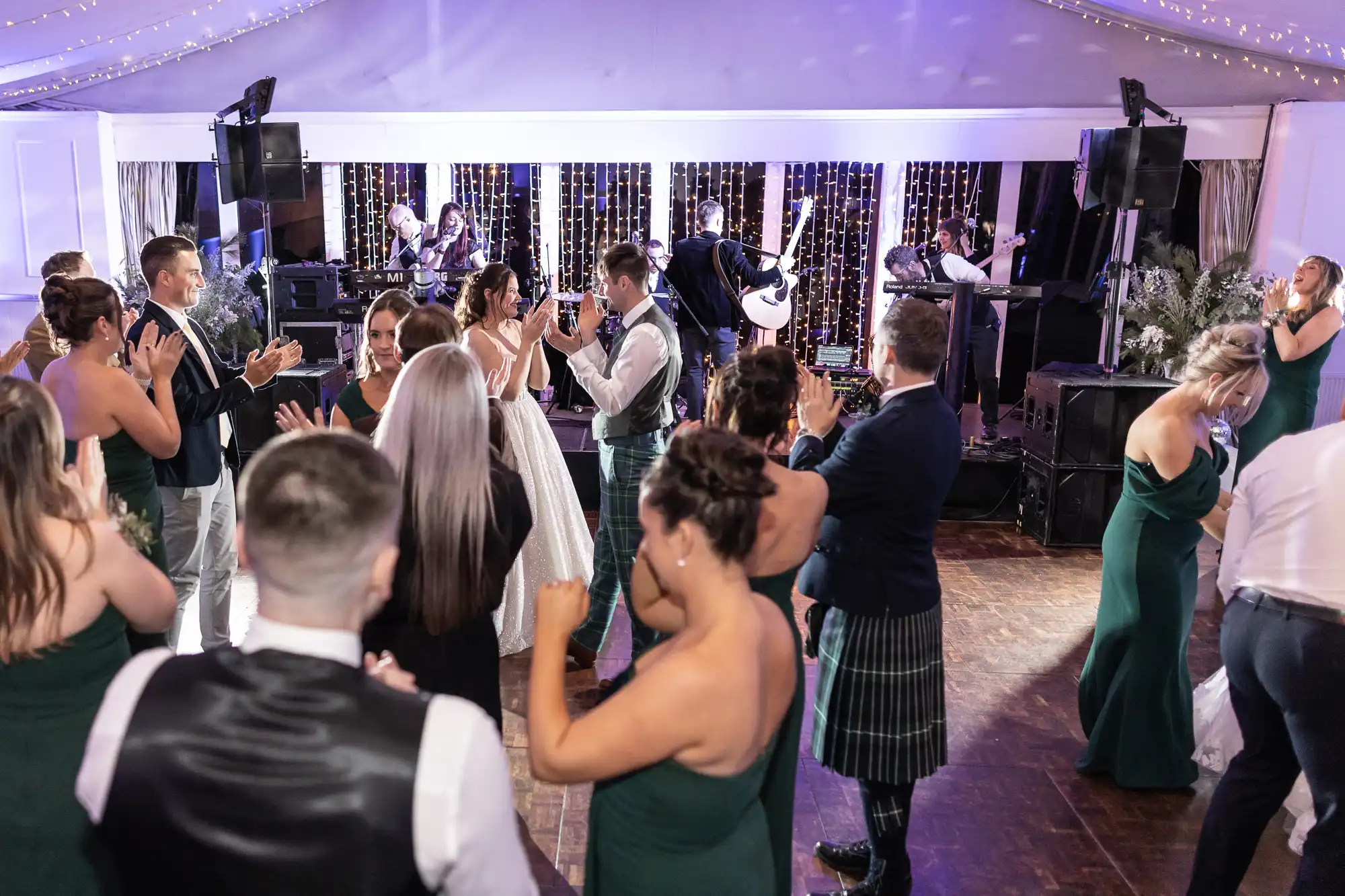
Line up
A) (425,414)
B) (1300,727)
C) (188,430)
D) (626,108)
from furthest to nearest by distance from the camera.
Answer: (626,108)
(188,430)
(1300,727)
(425,414)

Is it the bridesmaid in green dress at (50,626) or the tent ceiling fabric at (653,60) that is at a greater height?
the tent ceiling fabric at (653,60)

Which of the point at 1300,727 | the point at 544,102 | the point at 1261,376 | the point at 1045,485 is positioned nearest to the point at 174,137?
the point at 544,102

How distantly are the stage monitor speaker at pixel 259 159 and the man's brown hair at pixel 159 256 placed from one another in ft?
9.76

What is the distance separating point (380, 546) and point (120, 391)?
217 centimetres

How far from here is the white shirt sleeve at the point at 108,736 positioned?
3.55 ft

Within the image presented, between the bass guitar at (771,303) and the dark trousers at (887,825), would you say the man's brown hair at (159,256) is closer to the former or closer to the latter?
the dark trousers at (887,825)

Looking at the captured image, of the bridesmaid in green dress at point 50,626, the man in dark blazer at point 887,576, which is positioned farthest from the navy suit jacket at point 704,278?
the bridesmaid in green dress at point 50,626

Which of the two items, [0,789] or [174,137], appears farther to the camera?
[174,137]

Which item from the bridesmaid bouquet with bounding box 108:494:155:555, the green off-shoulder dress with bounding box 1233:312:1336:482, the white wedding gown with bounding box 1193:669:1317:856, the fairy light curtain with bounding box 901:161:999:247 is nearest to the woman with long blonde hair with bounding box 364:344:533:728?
the bridesmaid bouquet with bounding box 108:494:155:555

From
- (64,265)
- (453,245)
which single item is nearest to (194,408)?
(64,265)

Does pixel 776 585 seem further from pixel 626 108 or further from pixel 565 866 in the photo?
pixel 626 108

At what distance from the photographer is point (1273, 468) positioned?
2234mm

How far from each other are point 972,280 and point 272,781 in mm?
6778

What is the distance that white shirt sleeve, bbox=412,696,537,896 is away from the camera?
1.04m
